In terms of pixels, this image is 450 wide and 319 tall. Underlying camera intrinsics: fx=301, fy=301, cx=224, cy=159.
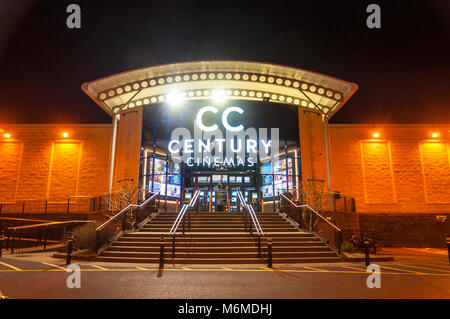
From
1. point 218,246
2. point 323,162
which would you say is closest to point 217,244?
point 218,246

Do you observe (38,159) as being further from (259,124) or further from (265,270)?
(265,270)

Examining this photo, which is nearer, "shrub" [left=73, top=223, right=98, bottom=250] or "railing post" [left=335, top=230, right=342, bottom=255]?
"railing post" [left=335, top=230, right=342, bottom=255]

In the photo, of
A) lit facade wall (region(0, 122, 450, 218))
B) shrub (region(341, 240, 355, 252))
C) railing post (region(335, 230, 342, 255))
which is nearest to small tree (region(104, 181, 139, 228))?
lit facade wall (region(0, 122, 450, 218))

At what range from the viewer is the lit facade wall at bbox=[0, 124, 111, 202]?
20.6 meters

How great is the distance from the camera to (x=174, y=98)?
2209 centimetres

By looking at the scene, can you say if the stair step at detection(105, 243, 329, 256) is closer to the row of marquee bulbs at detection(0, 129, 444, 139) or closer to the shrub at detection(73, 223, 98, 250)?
the shrub at detection(73, 223, 98, 250)

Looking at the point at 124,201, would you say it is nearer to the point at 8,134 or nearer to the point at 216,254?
the point at 216,254

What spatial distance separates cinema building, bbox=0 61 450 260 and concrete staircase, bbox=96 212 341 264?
664 cm

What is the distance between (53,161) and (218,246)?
15.6 meters

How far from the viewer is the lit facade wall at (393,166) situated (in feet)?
66.8

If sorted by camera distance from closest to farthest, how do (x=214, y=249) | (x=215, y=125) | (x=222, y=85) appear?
(x=214, y=249), (x=222, y=85), (x=215, y=125)

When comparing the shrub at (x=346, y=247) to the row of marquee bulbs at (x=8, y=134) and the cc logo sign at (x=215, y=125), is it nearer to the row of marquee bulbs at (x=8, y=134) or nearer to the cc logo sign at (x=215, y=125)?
the cc logo sign at (x=215, y=125)

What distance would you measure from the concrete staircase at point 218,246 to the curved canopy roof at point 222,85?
10523mm
